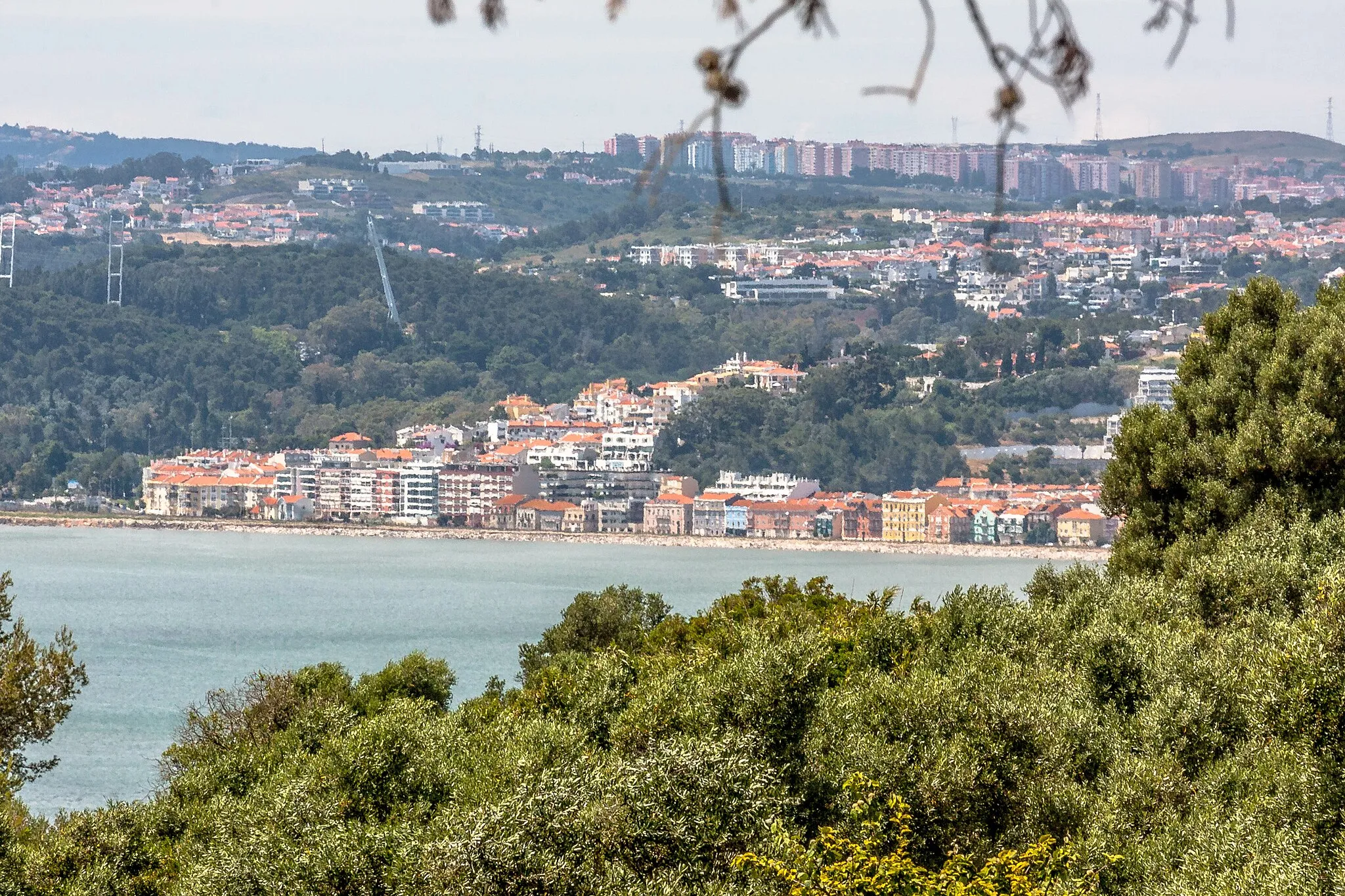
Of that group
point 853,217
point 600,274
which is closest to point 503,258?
point 600,274

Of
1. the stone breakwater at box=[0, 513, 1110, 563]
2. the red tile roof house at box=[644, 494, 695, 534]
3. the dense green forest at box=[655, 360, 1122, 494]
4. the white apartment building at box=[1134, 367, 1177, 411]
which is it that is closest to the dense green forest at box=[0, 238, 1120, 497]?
the dense green forest at box=[655, 360, 1122, 494]

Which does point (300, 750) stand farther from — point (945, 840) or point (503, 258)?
point (503, 258)

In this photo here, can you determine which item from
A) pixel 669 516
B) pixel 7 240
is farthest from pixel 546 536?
pixel 7 240

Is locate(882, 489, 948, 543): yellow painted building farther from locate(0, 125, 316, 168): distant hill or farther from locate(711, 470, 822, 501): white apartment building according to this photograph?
locate(0, 125, 316, 168): distant hill

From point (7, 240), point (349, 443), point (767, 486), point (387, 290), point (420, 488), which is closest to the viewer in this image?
point (767, 486)

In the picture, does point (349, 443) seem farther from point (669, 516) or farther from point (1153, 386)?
point (1153, 386)

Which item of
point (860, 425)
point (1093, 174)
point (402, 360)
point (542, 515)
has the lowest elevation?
point (542, 515)

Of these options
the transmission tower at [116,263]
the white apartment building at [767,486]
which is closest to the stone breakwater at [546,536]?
the white apartment building at [767,486]
